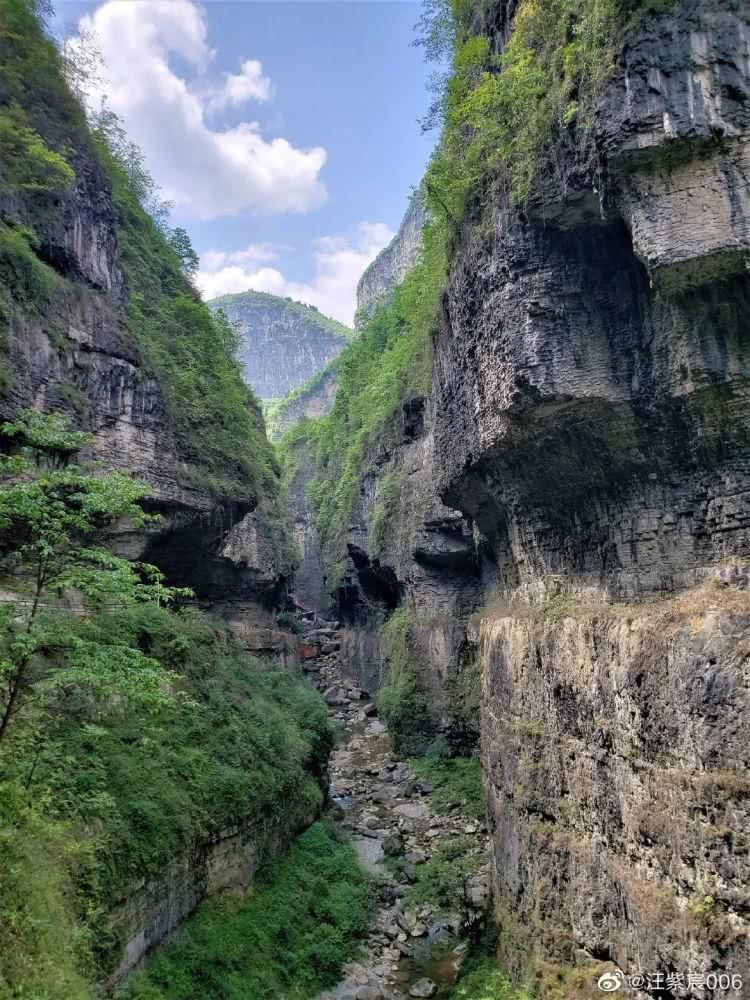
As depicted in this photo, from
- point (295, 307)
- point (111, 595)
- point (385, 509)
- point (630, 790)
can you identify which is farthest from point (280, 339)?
point (630, 790)

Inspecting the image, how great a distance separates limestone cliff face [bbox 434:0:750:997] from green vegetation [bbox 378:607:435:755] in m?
10.6

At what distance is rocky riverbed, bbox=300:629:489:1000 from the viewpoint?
11.0m

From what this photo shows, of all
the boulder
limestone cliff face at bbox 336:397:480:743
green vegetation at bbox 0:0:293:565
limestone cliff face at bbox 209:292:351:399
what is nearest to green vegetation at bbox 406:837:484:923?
the boulder

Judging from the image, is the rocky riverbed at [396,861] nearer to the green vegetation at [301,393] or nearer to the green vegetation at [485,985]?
the green vegetation at [485,985]

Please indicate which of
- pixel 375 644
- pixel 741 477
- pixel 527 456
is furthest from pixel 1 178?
pixel 375 644

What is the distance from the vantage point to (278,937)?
10883 mm

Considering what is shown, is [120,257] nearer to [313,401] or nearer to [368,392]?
[368,392]

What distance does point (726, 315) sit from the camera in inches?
284

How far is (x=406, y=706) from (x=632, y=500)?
15390mm

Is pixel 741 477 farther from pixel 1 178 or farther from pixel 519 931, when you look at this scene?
pixel 1 178

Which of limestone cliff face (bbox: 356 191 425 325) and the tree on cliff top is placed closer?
the tree on cliff top

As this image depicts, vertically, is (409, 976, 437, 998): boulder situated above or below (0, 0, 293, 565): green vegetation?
below

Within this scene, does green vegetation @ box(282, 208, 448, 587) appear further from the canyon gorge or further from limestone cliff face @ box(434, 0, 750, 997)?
limestone cliff face @ box(434, 0, 750, 997)

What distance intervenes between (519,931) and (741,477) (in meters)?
7.72
